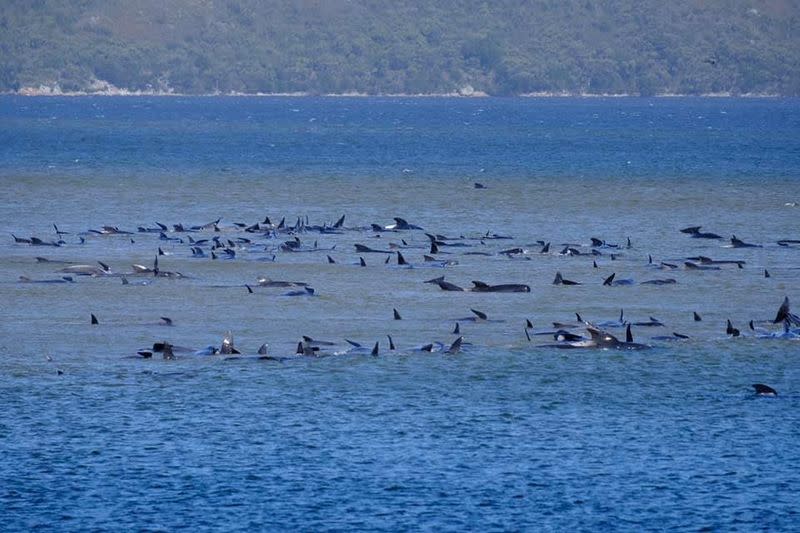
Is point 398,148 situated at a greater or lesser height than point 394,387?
greater

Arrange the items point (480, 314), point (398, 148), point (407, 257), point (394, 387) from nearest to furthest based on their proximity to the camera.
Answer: point (394, 387) → point (480, 314) → point (407, 257) → point (398, 148)

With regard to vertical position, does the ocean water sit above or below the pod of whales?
below

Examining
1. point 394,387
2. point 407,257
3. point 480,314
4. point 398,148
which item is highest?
point 398,148

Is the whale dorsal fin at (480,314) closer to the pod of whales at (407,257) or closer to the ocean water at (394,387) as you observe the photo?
the pod of whales at (407,257)

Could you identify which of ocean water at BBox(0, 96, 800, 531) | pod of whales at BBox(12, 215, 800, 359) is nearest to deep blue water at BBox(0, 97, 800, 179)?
ocean water at BBox(0, 96, 800, 531)

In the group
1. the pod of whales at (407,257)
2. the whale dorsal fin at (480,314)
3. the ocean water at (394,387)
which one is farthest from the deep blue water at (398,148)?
the whale dorsal fin at (480,314)

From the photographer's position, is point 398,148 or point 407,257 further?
point 398,148

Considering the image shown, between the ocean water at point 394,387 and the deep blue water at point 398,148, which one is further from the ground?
the deep blue water at point 398,148

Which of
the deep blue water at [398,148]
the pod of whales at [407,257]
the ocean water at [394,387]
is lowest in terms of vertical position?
the ocean water at [394,387]

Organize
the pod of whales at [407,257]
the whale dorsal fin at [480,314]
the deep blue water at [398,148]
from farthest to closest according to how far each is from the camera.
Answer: the deep blue water at [398,148] < the whale dorsal fin at [480,314] < the pod of whales at [407,257]

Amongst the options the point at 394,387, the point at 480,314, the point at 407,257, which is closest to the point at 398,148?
the point at 407,257

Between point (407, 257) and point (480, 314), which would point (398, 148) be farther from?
point (480, 314)

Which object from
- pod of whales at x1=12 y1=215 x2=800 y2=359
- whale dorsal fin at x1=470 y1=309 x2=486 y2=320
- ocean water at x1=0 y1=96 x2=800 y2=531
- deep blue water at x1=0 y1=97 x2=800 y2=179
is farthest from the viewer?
deep blue water at x1=0 y1=97 x2=800 y2=179

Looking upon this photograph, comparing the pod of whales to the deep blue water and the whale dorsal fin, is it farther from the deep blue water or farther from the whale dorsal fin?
the deep blue water
